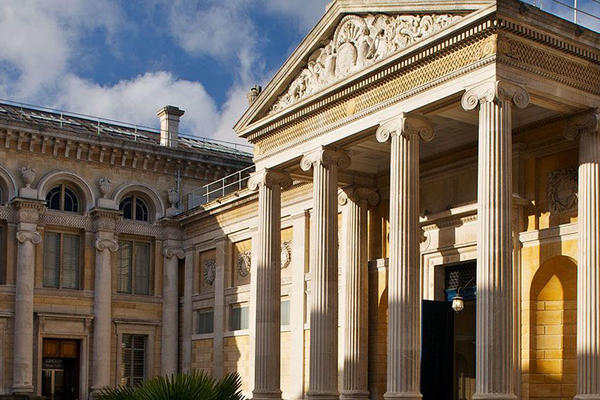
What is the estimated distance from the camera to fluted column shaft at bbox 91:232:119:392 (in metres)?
37.9

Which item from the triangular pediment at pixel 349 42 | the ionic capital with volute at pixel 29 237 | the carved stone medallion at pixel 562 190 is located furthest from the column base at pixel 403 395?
the ionic capital with volute at pixel 29 237

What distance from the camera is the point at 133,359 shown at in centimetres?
3947

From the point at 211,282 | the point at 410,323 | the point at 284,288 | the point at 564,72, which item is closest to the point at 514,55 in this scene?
the point at 564,72

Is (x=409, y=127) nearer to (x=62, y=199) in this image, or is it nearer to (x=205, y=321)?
(x=205, y=321)

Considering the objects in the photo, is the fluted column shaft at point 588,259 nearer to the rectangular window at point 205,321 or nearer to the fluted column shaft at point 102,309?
the rectangular window at point 205,321

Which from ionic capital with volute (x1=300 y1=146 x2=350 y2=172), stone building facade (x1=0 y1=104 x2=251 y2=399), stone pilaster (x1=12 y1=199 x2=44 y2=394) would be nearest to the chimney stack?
stone building facade (x1=0 y1=104 x2=251 y2=399)

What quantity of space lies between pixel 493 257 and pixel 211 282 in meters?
20.5

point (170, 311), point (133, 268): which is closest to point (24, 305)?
point (133, 268)

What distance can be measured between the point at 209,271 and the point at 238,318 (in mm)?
2997

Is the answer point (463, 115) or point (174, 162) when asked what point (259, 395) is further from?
point (174, 162)

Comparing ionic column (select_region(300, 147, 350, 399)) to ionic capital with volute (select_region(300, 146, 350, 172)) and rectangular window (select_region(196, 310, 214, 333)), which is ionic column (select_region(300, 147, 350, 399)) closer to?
ionic capital with volute (select_region(300, 146, 350, 172))

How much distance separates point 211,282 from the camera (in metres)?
38.7

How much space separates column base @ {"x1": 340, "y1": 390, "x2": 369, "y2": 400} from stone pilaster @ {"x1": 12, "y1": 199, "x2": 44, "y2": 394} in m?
14.2

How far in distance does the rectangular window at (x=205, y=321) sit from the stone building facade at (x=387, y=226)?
0.44m
